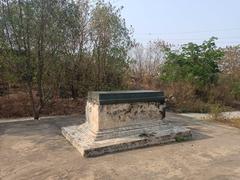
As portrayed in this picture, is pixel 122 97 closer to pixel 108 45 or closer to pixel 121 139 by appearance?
pixel 121 139

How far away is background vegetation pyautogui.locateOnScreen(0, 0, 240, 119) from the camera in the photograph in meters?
8.51

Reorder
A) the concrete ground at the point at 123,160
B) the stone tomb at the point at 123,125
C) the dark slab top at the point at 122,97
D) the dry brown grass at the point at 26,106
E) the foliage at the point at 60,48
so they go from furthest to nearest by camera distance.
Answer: the dry brown grass at the point at 26,106 → the foliage at the point at 60,48 → the dark slab top at the point at 122,97 → the stone tomb at the point at 123,125 → the concrete ground at the point at 123,160

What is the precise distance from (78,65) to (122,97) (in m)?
5.29

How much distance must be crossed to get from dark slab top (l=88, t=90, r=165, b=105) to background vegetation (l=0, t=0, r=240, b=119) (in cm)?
340

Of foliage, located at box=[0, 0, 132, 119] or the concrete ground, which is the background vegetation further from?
the concrete ground

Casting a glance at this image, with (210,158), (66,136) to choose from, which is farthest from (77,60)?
(210,158)

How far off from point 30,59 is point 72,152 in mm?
4269

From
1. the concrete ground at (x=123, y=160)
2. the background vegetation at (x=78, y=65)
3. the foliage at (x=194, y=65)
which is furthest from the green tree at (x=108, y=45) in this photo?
the concrete ground at (x=123, y=160)

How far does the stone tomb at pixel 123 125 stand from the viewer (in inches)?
211

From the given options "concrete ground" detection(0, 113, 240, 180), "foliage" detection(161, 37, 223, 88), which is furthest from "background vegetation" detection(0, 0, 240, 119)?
"concrete ground" detection(0, 113, 240, 180)

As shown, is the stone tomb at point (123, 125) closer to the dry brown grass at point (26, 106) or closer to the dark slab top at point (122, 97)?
the dark slab top at point (122, 97)

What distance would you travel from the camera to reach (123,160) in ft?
15.8

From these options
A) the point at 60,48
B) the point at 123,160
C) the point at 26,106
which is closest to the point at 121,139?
the point at 123,160

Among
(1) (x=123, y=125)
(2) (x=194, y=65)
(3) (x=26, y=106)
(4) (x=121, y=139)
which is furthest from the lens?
(2) (x=194, y=65)
